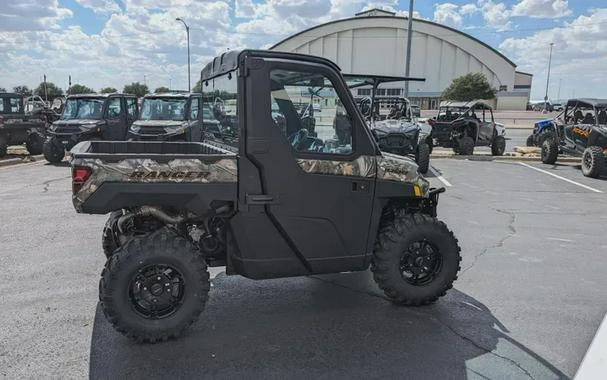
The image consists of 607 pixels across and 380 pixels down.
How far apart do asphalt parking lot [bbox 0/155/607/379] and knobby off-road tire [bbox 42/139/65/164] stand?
797 cm

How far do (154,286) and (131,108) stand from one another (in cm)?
1402

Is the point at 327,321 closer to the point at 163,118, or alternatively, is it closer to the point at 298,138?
the point at 298,138

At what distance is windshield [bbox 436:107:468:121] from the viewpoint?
18.8 metres

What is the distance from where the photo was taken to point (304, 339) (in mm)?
3932

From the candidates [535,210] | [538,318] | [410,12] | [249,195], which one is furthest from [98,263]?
[410,12]

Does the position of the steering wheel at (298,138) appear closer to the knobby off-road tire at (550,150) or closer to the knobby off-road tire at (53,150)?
the knobby off-road tire at (53,150)

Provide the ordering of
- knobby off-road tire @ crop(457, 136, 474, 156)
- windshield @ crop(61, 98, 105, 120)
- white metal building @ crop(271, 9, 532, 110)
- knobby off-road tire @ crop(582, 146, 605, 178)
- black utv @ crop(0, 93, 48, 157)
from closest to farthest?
knobby off-road tire @ crop(582, 146, 605, 178) → windshield @ crop(61, 98, 105, 120) → black utv @ crop(0, 93, 48, 157) → knobby off-road tire @ crop(457, 136, 474, 156) → white metal building @ crop(271, 9, 532, 110)

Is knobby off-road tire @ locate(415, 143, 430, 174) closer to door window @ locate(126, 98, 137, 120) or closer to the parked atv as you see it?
the parked atv

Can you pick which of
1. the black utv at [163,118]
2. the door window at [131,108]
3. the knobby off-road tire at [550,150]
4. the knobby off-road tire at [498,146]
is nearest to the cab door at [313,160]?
the black utv at [163,118]

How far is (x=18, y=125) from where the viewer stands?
1622 cm

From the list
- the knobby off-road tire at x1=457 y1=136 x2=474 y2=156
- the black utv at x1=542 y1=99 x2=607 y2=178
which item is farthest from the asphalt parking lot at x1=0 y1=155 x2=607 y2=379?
the knobby off-road tire at x1=457 y1=136 x2=474 y2=156

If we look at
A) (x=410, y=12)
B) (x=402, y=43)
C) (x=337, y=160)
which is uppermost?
(x=402, y=43)

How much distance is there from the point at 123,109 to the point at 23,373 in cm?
1387

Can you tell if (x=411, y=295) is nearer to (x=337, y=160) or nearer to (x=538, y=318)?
(x=538, y=318)
